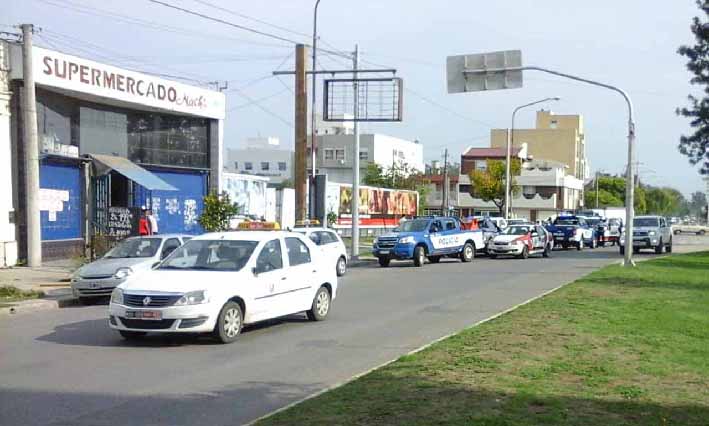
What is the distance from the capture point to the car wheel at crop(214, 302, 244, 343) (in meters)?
12.4

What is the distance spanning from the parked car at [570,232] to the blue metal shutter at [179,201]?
20.3 m

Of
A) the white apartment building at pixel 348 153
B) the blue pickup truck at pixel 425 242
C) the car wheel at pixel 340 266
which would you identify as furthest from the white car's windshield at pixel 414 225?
the white apartment building at pixel 348 153

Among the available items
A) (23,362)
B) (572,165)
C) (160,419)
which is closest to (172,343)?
(23,362)

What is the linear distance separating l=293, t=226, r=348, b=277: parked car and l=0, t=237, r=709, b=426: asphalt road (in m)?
6.70

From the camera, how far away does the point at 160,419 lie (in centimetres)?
792

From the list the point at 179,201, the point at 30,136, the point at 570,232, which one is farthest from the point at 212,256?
the point at 570,232

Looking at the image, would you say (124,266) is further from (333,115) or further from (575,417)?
(333,115)

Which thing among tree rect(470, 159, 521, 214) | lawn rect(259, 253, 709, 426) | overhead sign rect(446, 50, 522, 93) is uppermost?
overhead sign rect(446, 50, 522, 93)

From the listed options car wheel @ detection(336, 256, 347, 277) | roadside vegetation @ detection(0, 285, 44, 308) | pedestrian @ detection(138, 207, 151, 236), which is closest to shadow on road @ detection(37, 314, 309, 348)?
roadside vegetation @ detection(0, 285, 44, 308)

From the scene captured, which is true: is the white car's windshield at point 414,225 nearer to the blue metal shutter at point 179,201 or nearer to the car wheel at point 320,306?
the blue metal shutter at point 179,201

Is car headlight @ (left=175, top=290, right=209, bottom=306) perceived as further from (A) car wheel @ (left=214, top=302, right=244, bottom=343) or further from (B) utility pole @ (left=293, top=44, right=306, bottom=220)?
(B) utility pole @ (left=293, top=44, right=306, bottom=220)

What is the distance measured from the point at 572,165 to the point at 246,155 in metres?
47.7

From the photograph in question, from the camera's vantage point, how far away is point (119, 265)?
18.7 metres

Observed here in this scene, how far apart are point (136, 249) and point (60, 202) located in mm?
9513
